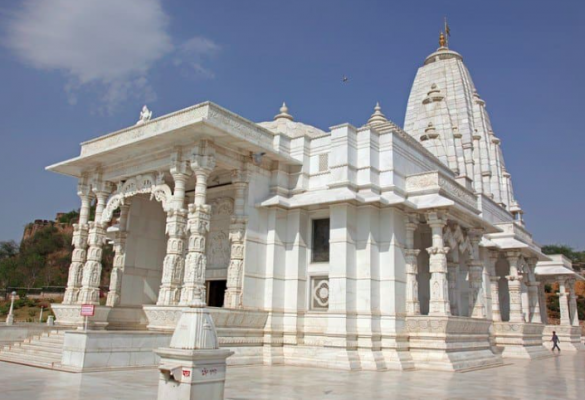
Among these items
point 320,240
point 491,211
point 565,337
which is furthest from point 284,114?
point 565,337

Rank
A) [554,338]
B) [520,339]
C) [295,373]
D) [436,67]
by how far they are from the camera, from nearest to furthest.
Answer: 1. [295,373]
2. [520,339]
3. [554,338]
4. [436,67]

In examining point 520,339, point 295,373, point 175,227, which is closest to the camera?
point 295,373

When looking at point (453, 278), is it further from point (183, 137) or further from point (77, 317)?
point (77, 317)

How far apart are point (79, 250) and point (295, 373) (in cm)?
991

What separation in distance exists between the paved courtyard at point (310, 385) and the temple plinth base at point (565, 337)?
58.9 ft

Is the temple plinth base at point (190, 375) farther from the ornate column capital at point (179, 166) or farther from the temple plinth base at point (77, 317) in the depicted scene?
the temple plinth base at point (77, 317)

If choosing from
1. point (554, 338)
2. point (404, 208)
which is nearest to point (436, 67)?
point (554, 338)

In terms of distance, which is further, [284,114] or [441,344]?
[284,114]

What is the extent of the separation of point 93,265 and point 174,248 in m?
4.31

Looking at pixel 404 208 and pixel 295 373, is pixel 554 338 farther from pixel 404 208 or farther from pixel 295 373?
pixel 295 373

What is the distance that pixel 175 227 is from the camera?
50.0 ft

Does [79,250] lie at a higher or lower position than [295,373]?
higher

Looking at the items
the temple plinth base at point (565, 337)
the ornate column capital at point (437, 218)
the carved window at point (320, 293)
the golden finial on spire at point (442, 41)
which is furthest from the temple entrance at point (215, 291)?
the golden finial on spire at point (442, 41)

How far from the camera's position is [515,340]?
22438 millimetres
